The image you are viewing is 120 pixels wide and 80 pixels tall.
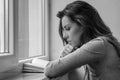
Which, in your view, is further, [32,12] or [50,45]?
[50,45]

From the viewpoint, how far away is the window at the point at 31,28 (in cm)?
161

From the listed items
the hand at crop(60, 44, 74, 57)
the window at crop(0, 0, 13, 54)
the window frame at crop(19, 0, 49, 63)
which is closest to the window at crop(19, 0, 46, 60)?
the window frame at crop(19, 0, 49, 63)

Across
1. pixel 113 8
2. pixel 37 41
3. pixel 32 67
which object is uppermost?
pixel 113 8

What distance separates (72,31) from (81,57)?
0.15m

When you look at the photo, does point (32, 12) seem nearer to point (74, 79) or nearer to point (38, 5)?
point (38, 5)

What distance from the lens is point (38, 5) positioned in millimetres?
1991

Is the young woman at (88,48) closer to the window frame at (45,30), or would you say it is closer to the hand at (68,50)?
the hand at (68,50)

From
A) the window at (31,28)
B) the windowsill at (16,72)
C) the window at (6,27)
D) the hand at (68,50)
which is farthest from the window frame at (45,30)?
the hand at (68,50)

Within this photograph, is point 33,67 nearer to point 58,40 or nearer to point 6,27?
point 6,27

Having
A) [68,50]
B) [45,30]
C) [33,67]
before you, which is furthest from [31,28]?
[68,50]

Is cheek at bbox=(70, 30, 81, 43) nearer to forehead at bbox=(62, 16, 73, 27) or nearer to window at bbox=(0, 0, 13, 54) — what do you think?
forehead at bbox=(62, 16, 73, 27)

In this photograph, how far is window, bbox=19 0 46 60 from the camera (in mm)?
1611

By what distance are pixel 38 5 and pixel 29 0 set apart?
0.63ft

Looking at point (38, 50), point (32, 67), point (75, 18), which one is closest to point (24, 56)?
point (32, 67)
